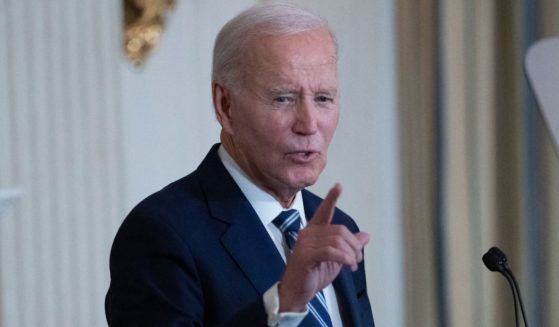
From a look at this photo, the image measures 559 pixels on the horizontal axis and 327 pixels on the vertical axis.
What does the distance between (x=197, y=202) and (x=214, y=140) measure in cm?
215

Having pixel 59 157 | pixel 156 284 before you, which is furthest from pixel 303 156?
pixel 59 157

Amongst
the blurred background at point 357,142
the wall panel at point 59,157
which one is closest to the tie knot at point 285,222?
the blurred background at point 357,142

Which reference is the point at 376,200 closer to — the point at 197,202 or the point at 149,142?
the point at 149,142

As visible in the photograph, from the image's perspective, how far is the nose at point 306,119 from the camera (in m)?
1.68

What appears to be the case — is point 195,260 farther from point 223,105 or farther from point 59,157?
point 59,157

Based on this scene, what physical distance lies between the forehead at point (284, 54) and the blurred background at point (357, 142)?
5.56 ft

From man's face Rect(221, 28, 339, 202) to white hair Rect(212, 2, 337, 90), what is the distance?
0.5 inches

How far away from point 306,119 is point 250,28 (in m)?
0.19

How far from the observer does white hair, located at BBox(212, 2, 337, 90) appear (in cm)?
170

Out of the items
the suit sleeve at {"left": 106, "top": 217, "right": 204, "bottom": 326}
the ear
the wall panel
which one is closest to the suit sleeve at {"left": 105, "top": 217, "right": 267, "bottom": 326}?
the suit sleeve at {"left": 106, "top": 217, "right": 204, "bottom": 326}

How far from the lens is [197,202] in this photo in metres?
1.72

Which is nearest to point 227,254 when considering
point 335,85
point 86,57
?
point 335,85

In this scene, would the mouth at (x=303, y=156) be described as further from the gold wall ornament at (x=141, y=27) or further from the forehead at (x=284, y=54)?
the gold wall ornament at (x=141, y=27)

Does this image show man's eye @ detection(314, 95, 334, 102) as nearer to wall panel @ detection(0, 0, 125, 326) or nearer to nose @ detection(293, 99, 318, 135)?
nose @ detection(293, 99, 318, 135)
